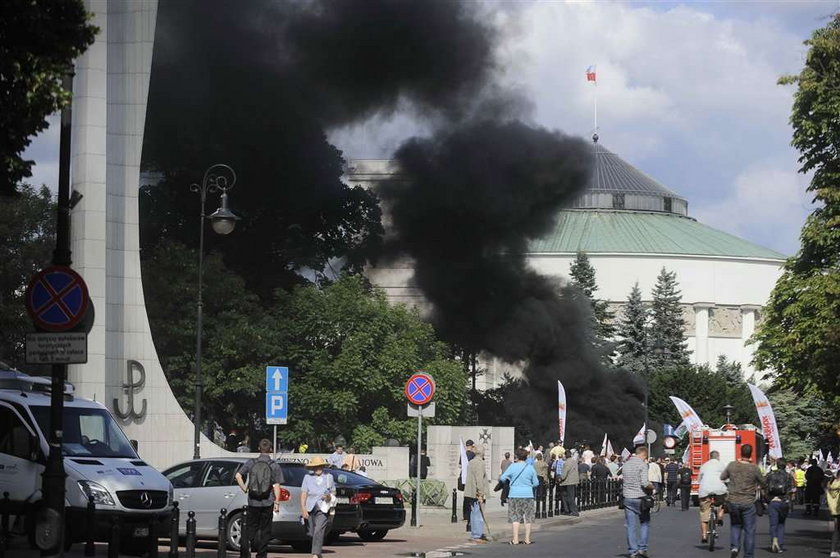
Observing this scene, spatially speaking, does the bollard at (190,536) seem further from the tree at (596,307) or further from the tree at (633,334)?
the tree at (633,334)

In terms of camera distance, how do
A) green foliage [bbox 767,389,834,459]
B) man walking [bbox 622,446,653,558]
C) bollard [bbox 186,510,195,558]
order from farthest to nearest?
green foliage [bbox 767,389,834,459], man walking [bbox 622,446,653,558], bollard [bbox 186,510,195,558]

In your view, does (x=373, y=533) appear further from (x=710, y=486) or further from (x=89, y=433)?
(x=89, y=433)

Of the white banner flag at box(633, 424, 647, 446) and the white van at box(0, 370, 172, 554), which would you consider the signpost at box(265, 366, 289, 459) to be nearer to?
the white van at box(0, 370, 172, 554)

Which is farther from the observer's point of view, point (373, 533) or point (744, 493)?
point (373, 533)

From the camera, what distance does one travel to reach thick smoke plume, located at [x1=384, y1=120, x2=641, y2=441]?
71.4 meters

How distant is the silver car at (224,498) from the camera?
73.0 ft

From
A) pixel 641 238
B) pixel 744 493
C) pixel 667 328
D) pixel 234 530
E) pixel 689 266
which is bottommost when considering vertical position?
pixel 234 530

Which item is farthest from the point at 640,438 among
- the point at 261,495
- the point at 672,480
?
the point at 261,495

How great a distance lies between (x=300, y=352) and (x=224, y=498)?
32.2 metres

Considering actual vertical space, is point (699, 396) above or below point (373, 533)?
above

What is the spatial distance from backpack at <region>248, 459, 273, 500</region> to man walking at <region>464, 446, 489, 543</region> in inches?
301

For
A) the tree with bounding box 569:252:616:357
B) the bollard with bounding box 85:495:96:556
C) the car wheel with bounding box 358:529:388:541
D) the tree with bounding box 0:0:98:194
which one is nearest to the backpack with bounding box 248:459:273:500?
the bollard with bounding box 85:495:96:556

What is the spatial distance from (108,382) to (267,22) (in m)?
28.1

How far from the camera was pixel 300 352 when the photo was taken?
2152 inches
